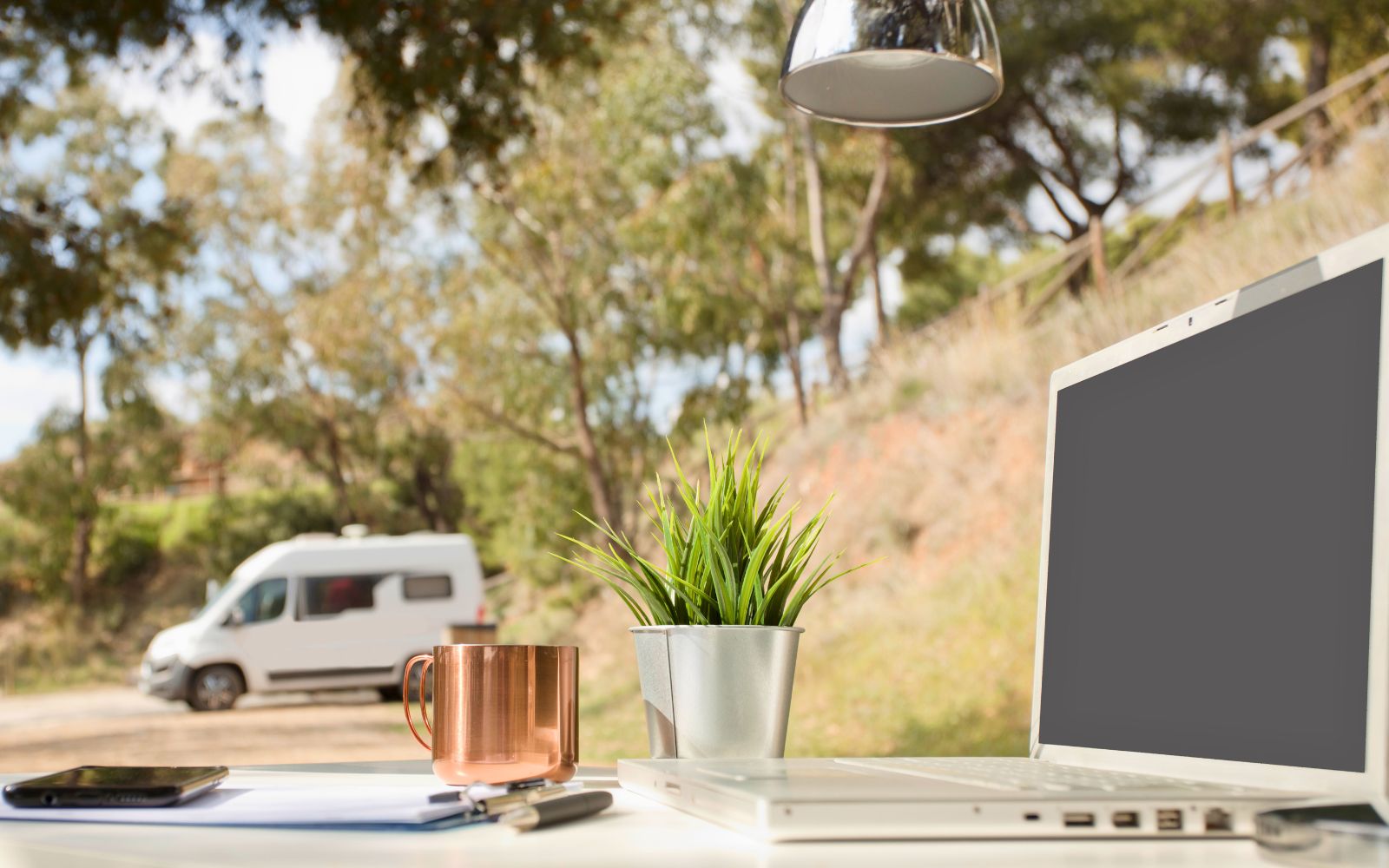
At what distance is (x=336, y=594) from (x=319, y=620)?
1.10 ft

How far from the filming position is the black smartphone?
0.98 metres

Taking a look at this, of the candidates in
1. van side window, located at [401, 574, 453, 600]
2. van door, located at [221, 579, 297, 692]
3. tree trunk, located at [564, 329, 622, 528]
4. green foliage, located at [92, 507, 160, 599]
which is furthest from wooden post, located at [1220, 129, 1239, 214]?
green foliage, located at [92, 507, 160, 599]

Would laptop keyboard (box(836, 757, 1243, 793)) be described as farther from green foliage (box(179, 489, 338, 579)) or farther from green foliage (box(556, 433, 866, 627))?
green foliage (box(179, 489, 338, 579))

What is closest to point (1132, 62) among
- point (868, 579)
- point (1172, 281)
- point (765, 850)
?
point (1172, 281)

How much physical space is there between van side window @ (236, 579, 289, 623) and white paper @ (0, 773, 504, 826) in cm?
1276

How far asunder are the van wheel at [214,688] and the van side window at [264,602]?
58 cm

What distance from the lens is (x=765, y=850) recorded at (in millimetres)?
786

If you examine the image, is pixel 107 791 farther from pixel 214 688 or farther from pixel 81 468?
pixel 81 468

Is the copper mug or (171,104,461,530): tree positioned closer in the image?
the copper mug

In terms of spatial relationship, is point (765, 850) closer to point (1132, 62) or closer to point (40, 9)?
point (40, 9)

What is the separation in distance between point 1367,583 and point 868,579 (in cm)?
851

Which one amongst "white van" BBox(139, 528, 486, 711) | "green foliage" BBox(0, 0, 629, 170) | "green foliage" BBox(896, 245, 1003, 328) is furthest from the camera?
"green foliage" BBox(896, 245, 1003, 328)

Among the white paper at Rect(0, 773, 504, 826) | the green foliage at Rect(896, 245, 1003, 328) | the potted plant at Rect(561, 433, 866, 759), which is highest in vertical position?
the green foliage at Rect(896, 245, 1003, 328)

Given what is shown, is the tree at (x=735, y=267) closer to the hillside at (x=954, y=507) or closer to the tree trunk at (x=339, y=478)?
the hillside at (x=954, y=507)
